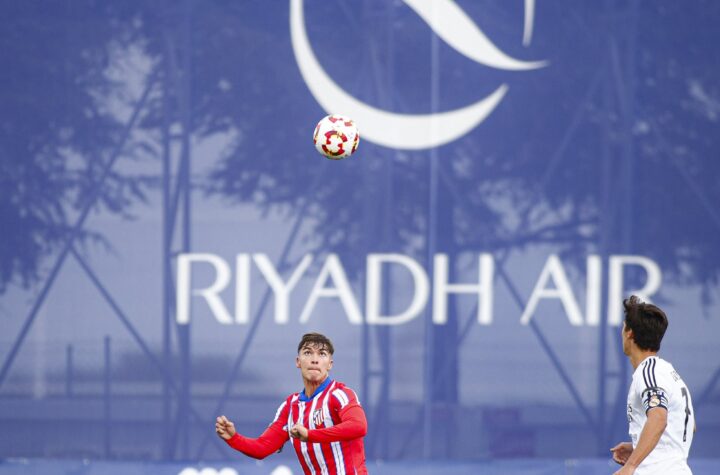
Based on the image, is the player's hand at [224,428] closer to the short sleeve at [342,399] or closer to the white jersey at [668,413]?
the short sleeve at [342,399]

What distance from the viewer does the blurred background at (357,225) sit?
30.8 ft

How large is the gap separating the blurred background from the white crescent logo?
0.02 metres

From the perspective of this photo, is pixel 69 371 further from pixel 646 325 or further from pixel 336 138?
pixel 646 325

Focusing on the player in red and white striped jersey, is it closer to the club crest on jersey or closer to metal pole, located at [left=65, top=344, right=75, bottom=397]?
the club crest on jersey

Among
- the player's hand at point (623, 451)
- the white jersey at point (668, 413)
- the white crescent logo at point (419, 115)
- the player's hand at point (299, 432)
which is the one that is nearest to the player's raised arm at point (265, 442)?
the player's hand at point (299, 432)

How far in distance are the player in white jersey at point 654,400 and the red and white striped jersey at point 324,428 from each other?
130cm

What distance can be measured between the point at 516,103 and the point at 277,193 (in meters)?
1.97

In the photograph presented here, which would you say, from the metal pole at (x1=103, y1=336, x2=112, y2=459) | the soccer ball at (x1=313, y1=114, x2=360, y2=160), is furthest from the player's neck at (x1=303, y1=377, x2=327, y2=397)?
the metal pole at (x1=103, y1=336, x2=112, y2=459)

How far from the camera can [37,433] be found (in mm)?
9383

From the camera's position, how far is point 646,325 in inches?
216

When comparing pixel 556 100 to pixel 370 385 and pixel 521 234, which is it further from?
pixel 370 385

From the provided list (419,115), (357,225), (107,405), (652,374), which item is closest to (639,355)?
(652,374)

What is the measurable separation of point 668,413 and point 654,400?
15cm

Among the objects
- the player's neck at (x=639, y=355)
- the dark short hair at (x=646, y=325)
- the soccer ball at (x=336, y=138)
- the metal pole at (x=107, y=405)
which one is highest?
the soccer ball at (x=336, y=138)
